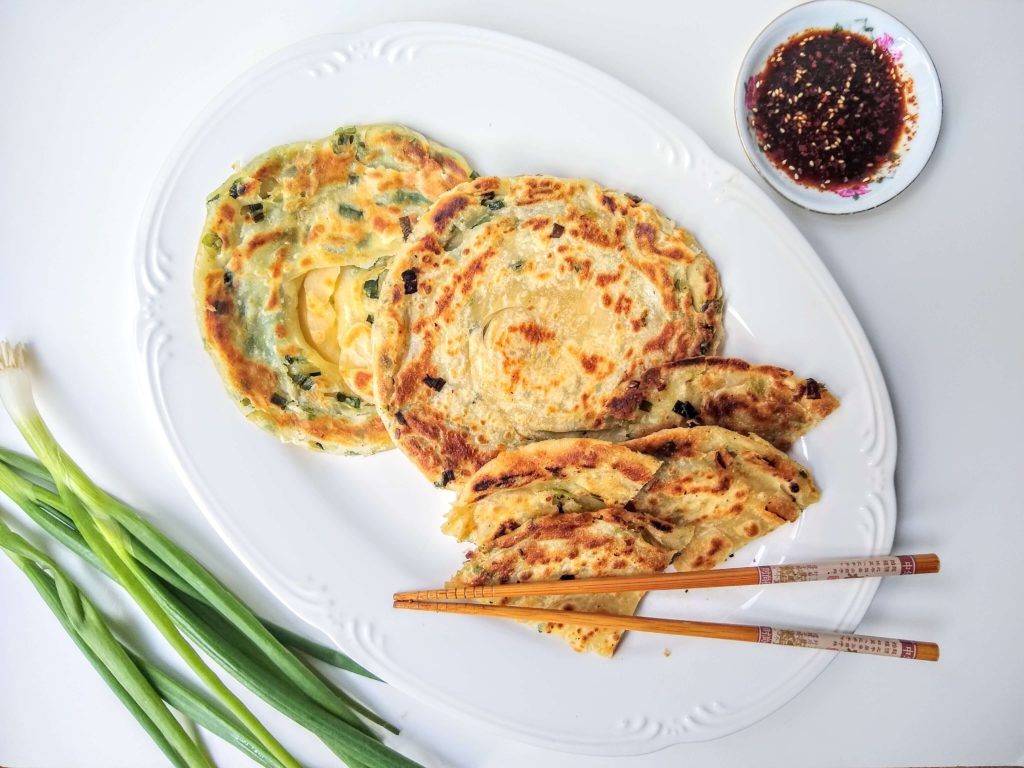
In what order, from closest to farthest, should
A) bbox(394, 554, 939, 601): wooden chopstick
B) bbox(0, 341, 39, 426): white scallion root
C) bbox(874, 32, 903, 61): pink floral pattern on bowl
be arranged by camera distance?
bbox(394, 554, 939, 601): wooden chopstick, bbox(874, 32, 903, 61): pink floral pattern on bowl, bbox(0, 341, 39, 426): white scallion root

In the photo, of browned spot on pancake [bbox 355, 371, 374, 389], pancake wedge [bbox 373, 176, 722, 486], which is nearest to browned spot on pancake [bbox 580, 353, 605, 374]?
pancake wedge [bbox 373, 176, 722, 486]

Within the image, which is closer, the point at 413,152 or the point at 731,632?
the point at 731,632

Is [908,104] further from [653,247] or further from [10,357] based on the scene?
[10,357]

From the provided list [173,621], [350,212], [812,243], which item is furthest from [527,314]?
[173,621]

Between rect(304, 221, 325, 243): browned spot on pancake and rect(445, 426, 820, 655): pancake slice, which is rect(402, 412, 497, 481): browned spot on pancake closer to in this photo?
rect(445, 426, 820, 655): pancake slice

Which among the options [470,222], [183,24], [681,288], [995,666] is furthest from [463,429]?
[995,666]

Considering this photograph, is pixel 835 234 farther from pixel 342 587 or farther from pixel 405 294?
pixel 342 587
